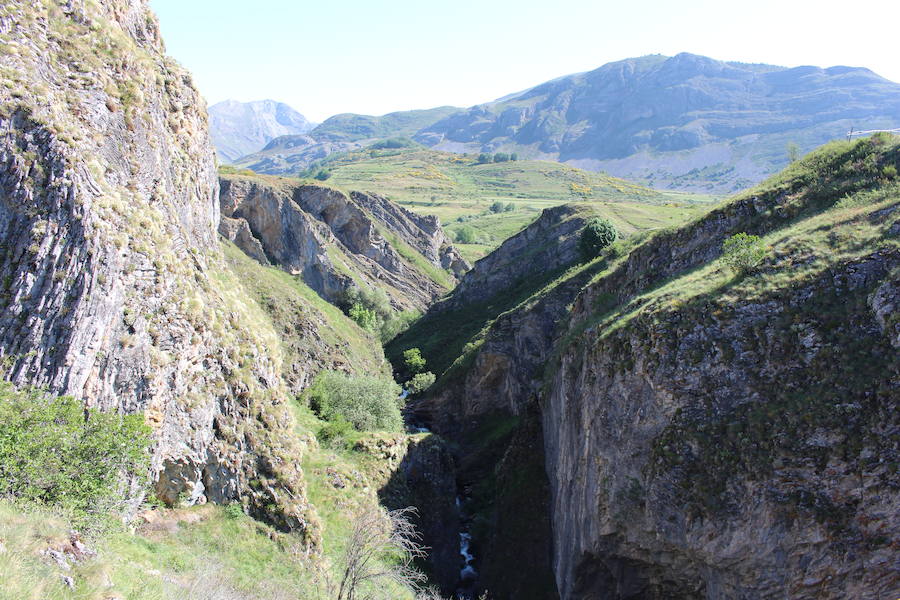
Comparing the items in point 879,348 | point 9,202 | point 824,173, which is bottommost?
point 879,348

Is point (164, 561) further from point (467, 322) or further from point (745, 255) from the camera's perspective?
point (467, 322)

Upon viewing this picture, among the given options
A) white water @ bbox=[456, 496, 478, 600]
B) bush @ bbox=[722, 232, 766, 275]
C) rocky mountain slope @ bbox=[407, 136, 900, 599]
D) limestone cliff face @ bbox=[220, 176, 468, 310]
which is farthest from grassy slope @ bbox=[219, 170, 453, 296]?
bush @ bbox=[722, 232, 766, 275]

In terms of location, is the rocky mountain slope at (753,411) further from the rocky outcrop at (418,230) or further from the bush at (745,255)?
the rocky outcrop at (418,230)

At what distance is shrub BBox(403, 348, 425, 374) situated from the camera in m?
66.3

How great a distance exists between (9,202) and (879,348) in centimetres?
3097

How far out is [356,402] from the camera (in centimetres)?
4444

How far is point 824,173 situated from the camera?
87.8ft

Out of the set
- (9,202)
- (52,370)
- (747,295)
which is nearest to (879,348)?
(747,295)

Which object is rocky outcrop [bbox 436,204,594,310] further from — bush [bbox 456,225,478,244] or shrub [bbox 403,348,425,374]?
bush [bbox 456,225,478,244]

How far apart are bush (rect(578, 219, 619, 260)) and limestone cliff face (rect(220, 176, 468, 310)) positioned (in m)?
38.6

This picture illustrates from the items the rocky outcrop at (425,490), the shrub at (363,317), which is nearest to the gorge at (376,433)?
the rocky outcrop at (425,490)

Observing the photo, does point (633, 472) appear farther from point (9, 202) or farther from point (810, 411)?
point (9, 202)

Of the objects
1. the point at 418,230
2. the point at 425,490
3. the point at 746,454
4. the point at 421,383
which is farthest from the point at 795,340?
the point at 418,230

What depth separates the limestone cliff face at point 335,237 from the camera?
7681 cm
